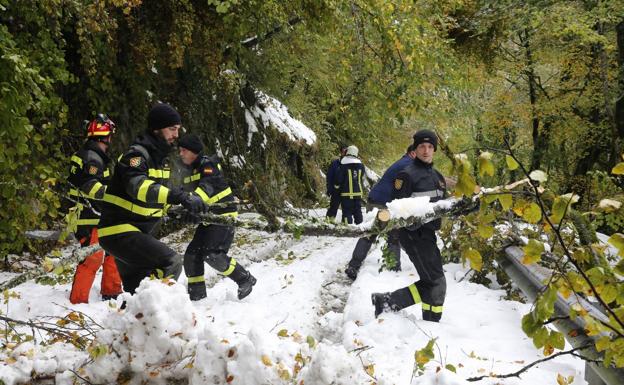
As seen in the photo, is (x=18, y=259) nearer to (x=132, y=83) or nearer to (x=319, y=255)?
(x=132, y=83)

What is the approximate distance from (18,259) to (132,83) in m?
3.68

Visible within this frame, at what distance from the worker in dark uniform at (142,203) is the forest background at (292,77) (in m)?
0.72

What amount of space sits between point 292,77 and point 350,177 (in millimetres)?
7469

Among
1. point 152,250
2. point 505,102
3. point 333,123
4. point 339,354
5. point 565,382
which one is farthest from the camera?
point 333,123

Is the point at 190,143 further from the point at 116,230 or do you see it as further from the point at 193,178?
the point at 116,230

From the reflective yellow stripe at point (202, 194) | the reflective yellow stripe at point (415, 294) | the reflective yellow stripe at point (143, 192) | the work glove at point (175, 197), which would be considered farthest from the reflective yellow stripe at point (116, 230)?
the reflective yellow stripe at point (415, 294)

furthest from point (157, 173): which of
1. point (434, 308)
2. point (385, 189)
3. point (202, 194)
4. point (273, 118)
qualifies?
point (273, 118)

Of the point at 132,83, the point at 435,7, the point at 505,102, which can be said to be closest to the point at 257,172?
the point at 132,83

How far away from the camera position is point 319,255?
867 cm

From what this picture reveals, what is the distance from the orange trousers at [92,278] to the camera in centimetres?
559

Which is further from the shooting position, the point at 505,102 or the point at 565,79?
the point at 505,102

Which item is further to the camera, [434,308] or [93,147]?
[93,147]

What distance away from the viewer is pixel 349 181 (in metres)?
10.9

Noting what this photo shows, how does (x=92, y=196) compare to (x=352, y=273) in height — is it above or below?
above
